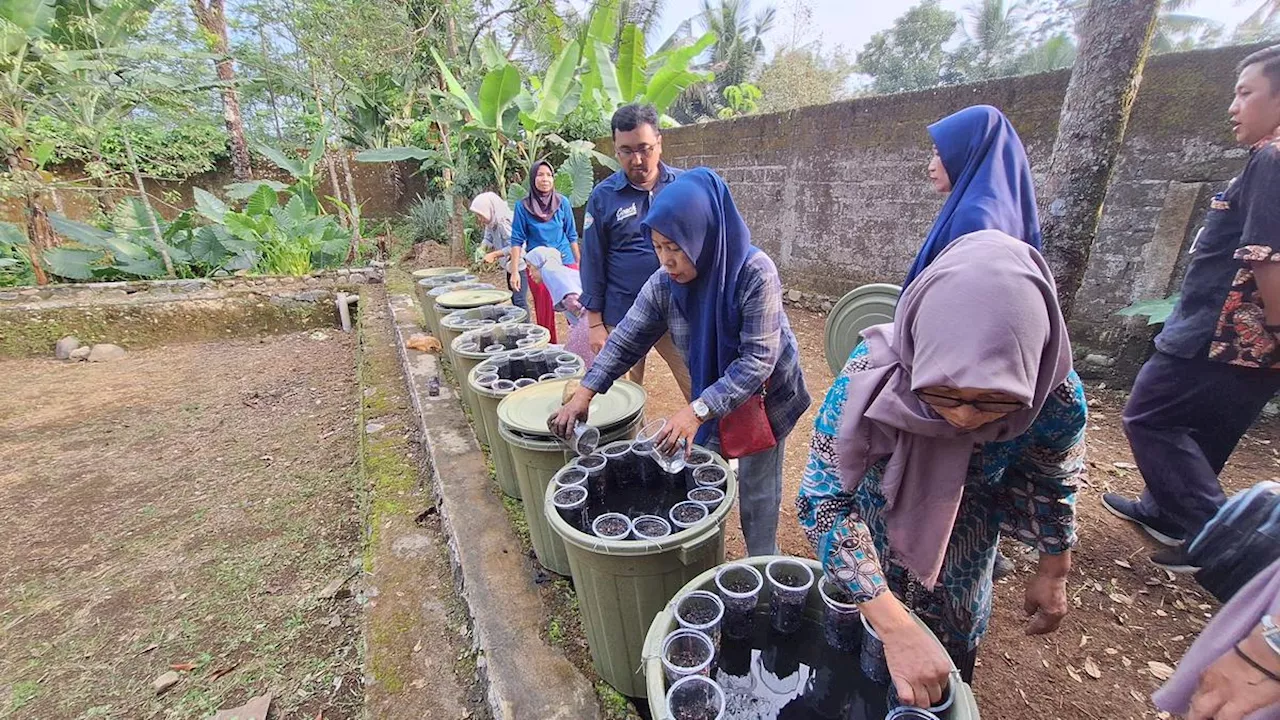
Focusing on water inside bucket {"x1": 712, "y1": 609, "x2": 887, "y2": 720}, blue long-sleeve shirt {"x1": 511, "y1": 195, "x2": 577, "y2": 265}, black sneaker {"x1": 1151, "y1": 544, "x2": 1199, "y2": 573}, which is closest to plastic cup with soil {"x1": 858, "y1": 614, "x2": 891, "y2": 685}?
water inside bucket {"x1": 712, "y1": 609, "x2": 887, "y2": 720}

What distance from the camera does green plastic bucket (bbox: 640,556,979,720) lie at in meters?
0.96

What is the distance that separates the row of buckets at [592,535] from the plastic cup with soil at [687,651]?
27 mm

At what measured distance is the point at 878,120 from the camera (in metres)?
4.99

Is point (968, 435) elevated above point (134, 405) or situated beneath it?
elevated above

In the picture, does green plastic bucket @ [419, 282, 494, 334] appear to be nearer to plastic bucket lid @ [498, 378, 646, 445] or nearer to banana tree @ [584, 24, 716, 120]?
plastic bucket lid @ [498, 378, 646, 445]

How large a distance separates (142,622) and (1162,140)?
5.85 m

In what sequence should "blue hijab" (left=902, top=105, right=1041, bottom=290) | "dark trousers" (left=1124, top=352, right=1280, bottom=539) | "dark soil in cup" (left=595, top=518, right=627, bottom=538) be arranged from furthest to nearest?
1. "dark trousers" (left=1124, top=352, right=1280, bottom=539)
2. "dark soil in cup" (left=595, top=518, right=627, bottom=538)
3. "blue hijab" (left=902, top=105, right=1041, bottom=290)

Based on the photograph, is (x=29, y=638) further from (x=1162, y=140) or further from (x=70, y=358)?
(x=1162, y=140)

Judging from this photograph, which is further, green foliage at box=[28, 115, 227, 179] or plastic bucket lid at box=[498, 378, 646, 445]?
green foliage at box=[28, 115, 227, 179]

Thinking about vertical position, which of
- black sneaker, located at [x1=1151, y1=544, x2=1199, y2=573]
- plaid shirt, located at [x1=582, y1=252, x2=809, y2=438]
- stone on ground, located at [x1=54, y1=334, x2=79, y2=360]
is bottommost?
black sneaker, located at [x1=1151, y1=544, x2=1199, y2=573]

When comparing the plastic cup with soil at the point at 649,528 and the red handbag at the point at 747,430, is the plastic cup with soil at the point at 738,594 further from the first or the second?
the red handbag at the point at 747,430

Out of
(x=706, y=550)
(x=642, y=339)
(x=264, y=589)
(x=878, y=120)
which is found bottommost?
(x=264, y=589)

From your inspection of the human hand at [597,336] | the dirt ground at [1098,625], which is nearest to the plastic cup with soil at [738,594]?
the dirt ground at [1098,625]

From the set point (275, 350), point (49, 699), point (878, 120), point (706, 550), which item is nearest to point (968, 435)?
point (706, 550)
